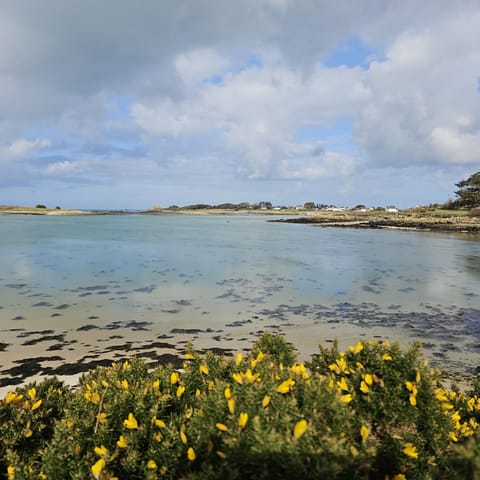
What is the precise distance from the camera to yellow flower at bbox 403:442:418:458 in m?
2.81

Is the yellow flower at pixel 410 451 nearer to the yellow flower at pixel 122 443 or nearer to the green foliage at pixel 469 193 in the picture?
the yellow flower at pixel 122 443

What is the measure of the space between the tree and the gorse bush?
4183 inches

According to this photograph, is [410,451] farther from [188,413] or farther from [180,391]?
[180,391]

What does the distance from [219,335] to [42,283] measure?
11.3m

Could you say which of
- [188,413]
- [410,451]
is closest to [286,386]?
[188,413]

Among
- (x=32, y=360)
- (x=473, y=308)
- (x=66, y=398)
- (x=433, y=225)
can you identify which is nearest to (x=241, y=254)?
(x=473, y=308)

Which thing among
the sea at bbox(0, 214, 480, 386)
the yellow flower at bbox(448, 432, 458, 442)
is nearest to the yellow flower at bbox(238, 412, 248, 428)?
the yellow flower at bbox(448, 432, 458, 442)

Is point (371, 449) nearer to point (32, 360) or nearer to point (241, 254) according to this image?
point (32, 360)

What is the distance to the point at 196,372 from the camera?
3.91 meters

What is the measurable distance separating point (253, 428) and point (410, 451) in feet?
4.20

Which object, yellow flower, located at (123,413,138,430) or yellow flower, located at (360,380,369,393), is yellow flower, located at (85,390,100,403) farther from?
yellow flower, located at (360,380,369,393)

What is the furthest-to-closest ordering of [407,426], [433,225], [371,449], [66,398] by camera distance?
[433,225] → [66,398] → [407,426] → [371,449]

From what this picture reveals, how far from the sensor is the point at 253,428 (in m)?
A: 2.51

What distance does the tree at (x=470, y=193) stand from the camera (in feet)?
307
